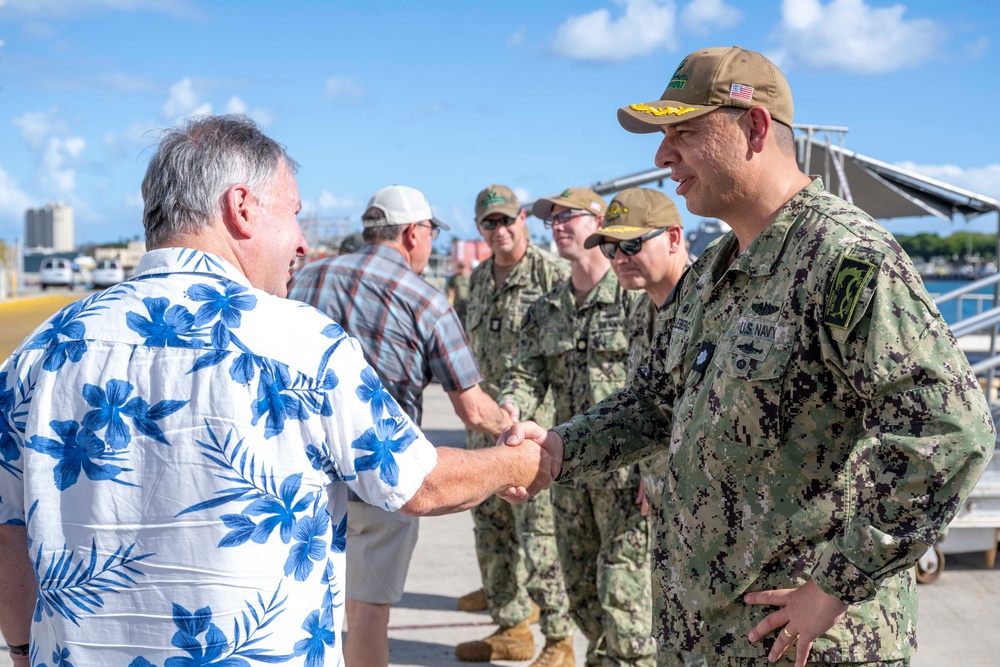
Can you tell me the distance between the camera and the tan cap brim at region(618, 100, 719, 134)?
2.18 m

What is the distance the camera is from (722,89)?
218cm

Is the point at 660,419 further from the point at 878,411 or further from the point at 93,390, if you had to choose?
the point at 93,390

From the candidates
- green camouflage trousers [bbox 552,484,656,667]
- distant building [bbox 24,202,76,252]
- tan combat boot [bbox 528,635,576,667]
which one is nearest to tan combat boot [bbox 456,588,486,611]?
tan combat boot [bbox 528,635,576,667]

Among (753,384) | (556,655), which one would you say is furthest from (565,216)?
(753,384)

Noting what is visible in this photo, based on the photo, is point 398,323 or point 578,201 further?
point 578,201

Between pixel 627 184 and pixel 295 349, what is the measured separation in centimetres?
984

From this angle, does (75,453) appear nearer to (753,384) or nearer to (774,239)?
(753,384)

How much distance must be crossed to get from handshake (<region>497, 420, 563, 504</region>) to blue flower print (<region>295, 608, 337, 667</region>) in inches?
30.0

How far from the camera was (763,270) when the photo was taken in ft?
7.07

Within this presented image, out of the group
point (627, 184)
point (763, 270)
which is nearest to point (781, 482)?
point (763, 270)

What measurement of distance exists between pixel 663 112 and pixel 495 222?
3.71m

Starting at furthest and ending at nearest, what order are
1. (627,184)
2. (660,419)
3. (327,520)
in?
1. (627,184)
2. (660,419)
3. (327,520)

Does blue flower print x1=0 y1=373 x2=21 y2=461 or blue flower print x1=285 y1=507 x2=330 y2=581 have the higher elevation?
blue flower print x1=0 y1=373 x2=21 y2=461

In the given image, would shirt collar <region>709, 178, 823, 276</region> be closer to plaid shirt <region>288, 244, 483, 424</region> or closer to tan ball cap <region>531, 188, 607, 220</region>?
plaid shirt <region>288, 244, 483, 424</region>
